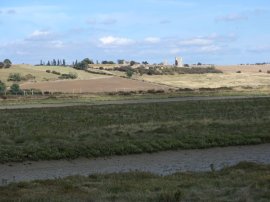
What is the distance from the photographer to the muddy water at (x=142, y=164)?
17.6 m

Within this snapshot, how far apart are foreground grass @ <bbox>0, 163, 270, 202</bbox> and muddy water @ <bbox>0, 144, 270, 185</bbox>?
272cm

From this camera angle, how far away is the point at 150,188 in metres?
11.9

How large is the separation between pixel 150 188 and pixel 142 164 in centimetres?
774

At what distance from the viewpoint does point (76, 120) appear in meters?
33.8

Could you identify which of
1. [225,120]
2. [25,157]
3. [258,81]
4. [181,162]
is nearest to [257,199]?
[181,162]

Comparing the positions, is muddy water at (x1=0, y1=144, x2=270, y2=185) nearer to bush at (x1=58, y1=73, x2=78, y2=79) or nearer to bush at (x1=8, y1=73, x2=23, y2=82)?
bush at (x1=8, y1=73, x2=23, y2=82)

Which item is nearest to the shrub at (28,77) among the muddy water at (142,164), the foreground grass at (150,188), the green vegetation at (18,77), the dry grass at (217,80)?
the green vegetation at (18,77)

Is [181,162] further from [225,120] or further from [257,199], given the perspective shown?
[225,120]

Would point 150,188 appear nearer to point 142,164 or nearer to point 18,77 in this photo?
point 142,164

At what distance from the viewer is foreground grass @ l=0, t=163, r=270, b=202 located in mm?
10508

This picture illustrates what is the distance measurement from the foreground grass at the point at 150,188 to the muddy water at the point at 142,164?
2.72m

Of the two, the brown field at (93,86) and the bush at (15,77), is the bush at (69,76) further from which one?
the brown field at (93,86)

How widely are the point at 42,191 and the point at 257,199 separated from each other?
4806 millimetres

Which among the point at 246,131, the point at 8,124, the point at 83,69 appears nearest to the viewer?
the point at 246,131
